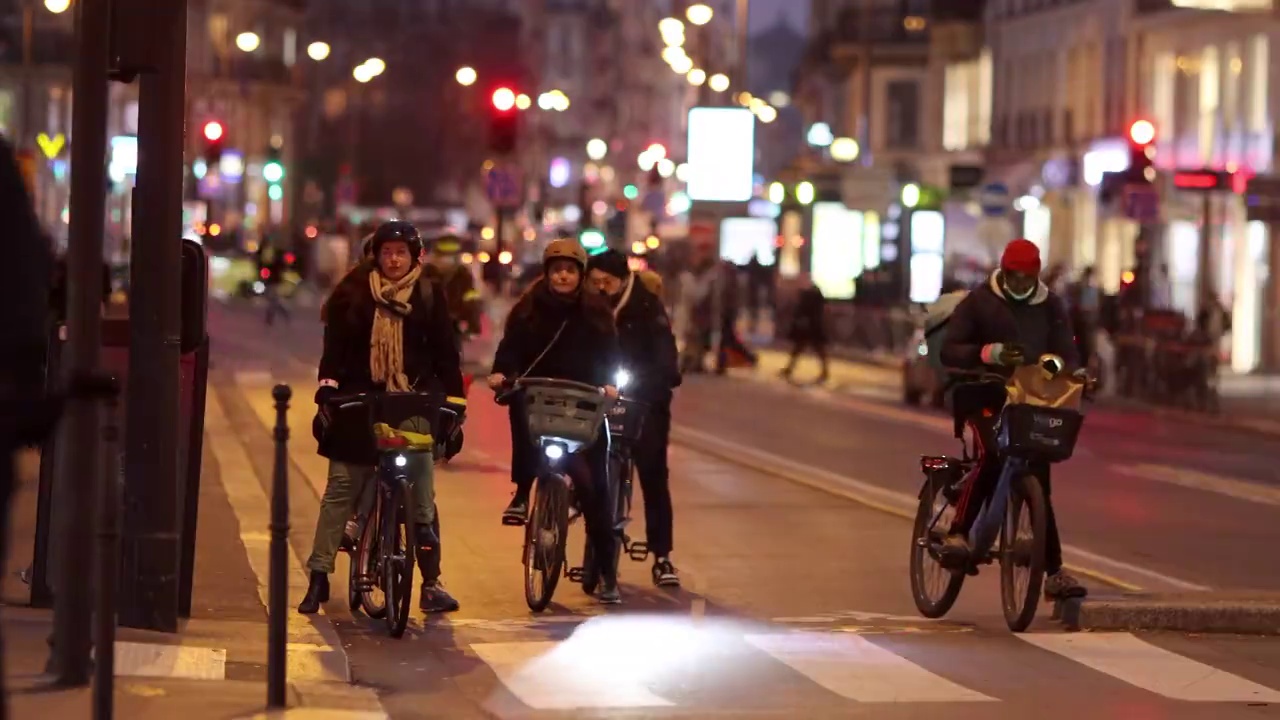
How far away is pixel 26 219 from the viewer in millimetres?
4820

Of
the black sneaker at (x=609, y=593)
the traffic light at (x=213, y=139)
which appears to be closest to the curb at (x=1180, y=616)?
the black sneaker at (x=609, y=593)

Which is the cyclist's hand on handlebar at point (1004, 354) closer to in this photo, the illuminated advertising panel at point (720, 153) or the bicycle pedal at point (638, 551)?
the bicycle pedal at point (638, 551)

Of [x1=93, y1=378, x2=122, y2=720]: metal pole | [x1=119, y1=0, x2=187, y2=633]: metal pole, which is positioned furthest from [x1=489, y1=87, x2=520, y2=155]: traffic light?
[x1=93, y1=378, x2=122, y2=720]: metal pole

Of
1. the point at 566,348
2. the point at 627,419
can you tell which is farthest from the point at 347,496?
the point at 627,419

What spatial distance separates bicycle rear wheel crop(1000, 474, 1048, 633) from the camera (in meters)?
12.1

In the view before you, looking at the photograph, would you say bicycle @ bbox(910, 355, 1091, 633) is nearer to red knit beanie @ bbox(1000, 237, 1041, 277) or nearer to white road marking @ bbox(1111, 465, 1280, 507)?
red knit beanie @ bbox(1000, 237, 1041, 277)

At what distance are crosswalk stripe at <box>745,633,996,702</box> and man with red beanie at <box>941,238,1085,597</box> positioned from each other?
0.96 m

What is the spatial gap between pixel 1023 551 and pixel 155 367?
12.5ft

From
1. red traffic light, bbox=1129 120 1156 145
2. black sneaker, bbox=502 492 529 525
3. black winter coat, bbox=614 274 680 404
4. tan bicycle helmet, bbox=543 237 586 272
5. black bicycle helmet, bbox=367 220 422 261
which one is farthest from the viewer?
red traffic light, bbox=1129 120 1156 145

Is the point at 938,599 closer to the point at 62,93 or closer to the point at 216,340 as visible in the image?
the point at 216,340

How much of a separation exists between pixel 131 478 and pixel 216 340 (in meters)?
37.7

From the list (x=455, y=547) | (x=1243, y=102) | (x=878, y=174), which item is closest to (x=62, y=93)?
(x=878, y=174)

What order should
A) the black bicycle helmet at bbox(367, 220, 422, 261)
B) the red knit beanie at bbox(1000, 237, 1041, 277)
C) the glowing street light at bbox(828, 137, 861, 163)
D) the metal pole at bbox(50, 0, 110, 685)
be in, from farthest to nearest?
the glowing street light at bbox(828, 137, 861, 163) < the red knit beanie at bbox(1000, 237, 1041, 277) < the black bicycle helmet at bbox(367, 220, 422, 261) < the metal pole at bbox(50, 0, 110, 685)

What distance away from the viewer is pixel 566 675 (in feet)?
35.7
